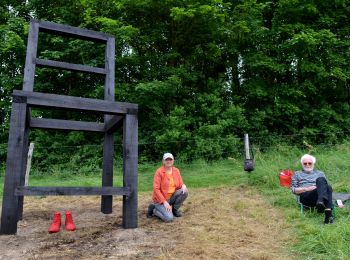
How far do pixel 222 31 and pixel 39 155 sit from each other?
748 cm

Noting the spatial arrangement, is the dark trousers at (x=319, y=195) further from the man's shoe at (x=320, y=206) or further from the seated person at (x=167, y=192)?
the seated person at (x=167, y=192)

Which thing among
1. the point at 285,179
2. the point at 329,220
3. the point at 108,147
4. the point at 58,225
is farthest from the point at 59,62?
the point at 285,179

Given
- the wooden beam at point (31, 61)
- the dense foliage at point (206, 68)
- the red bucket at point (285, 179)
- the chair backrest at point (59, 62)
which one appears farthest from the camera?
the dense foliage at point (206, 68)

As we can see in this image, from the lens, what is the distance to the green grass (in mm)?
3955

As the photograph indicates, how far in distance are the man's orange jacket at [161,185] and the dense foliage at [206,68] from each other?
20.1 feet

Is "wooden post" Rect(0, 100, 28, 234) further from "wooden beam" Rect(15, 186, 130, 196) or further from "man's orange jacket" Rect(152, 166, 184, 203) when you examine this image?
"man's orange jacket" Rect(152, 166, 184, 203)

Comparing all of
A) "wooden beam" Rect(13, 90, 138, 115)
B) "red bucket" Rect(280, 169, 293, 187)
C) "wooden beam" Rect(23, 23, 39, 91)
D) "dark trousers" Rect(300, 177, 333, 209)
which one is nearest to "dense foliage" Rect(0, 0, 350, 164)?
"red bucket" Rect(280, 169, 293, 187)

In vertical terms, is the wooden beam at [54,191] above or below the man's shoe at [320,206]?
above

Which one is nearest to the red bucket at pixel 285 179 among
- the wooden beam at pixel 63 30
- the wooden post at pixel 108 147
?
the wooden post at pixel 108 147

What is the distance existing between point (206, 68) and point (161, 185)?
9996 millimetres

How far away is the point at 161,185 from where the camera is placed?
221 inches

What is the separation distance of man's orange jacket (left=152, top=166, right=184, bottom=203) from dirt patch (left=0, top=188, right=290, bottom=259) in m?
0.32

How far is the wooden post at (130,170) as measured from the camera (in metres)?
4.69

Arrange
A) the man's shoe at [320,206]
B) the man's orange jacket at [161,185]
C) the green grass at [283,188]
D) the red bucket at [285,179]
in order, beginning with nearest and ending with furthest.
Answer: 1. the green grass at [283,188]
2. the man's shoe at [320,206]
3. the man's orange jacket at [161,185]
4. the red bucket at [285,179]
